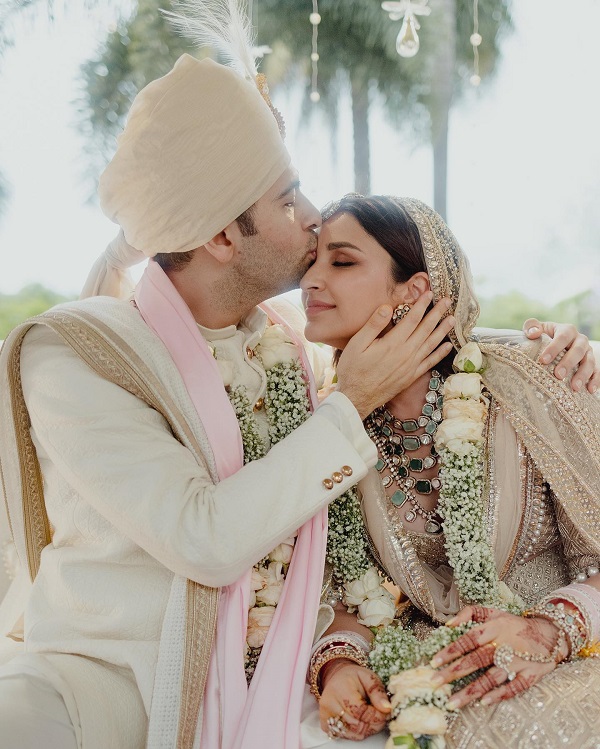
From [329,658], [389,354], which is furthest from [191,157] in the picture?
[329,658]

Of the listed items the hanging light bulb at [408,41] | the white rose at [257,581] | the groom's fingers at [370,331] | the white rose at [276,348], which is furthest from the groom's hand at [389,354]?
the hanging light bulb at [408,41]

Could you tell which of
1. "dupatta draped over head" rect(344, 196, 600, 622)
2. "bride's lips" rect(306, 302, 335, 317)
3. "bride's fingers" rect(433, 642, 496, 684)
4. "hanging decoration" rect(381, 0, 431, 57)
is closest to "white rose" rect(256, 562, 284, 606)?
"dupatta draped over head" rect(344, 196, 600, 622)

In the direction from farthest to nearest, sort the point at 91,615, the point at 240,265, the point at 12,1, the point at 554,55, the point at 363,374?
1. the point at 554,55
2. the point at 12,1
3. the point at 240,265
4. the point at 363,374
5. the point at 91,615

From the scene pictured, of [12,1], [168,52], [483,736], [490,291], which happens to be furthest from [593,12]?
[483,736]

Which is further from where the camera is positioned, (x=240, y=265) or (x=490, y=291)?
(x=490, y=291)

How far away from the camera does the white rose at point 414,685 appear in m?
1.61

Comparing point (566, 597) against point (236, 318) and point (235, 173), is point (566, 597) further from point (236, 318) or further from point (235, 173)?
point (235, 173)

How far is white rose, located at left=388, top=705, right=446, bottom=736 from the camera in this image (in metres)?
1.54

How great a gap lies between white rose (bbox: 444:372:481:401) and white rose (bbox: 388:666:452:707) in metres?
0.66

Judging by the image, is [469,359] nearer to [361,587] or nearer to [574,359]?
[574,359]

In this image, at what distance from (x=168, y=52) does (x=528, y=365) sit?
3997mm

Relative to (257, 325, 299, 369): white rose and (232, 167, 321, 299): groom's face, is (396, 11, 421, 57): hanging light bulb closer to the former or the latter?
(232, 167, 321, 299): groom's face

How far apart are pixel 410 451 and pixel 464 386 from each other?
0.25 metres

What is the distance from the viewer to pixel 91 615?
1.74m
